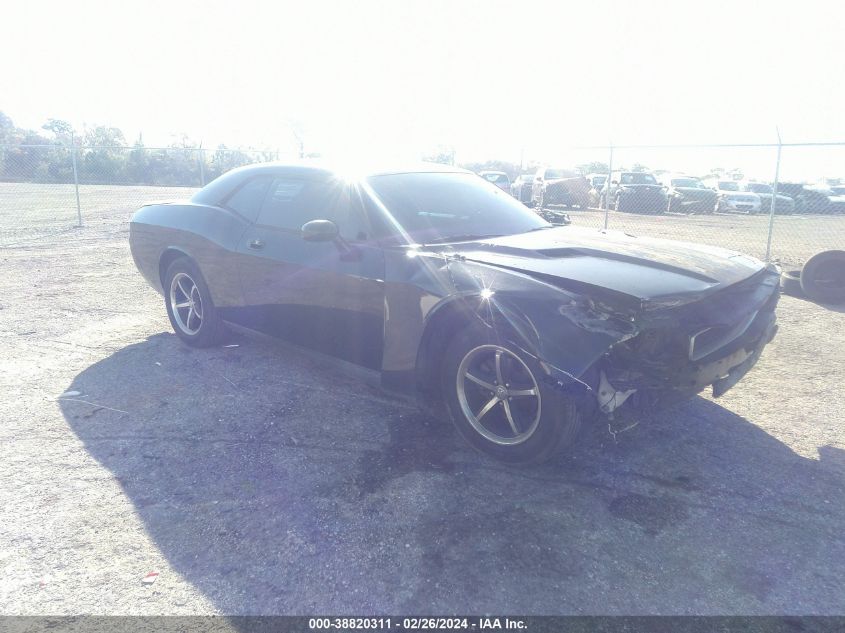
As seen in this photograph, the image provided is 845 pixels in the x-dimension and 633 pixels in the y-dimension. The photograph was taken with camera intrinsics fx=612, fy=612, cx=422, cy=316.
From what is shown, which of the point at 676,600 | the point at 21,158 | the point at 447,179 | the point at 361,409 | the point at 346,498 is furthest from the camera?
the point at 21,158

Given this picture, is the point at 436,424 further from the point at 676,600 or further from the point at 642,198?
the point at 642,198

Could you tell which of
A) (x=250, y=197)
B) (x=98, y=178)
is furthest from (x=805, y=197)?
(x=98, y=178)

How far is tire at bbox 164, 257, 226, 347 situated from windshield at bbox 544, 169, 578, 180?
18.4 meters

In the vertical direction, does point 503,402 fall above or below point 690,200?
below

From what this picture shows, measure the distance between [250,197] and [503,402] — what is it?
8.71 ft

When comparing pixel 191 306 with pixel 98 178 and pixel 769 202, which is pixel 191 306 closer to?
pixel 769 202

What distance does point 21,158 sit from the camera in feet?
92.3

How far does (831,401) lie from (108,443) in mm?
4437

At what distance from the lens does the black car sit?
2.75 m

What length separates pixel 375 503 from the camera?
2.81 metres

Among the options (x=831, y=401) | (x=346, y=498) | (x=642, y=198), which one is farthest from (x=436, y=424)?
(x=642, y=198)

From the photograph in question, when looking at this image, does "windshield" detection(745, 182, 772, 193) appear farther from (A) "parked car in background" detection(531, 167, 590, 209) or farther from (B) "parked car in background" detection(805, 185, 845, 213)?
(A) "parked car in background" detection(531, 167, 590, 209)

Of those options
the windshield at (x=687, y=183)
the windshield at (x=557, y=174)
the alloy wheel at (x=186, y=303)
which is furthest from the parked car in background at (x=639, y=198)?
the alloy wheel at (x=186, y=303)

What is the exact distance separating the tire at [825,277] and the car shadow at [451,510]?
3.99m
